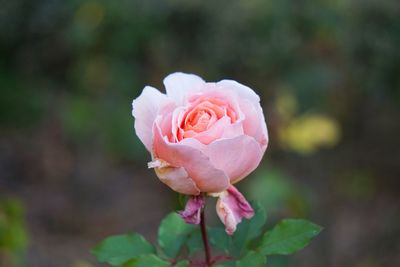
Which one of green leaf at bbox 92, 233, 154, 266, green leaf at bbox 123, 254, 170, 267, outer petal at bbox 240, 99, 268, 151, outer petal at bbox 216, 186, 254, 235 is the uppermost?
outer petal at bbox 240, 99, 268, 151

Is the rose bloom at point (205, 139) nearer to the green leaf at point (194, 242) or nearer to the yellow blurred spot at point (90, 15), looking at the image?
the green leaf at point (194, 242)

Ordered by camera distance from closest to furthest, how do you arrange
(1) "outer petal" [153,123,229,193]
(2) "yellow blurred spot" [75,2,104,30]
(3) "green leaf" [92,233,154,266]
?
(1) "outer petal" [153,123,229,193]
(3) "green leaf" [92,233,154,266]
(2) "yellow blurred spot" [75,2,104,30]

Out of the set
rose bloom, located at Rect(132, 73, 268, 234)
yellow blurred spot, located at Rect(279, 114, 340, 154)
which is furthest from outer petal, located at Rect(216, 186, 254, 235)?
yellow blurred spot, located at Rect(279, 114, 340, 154)

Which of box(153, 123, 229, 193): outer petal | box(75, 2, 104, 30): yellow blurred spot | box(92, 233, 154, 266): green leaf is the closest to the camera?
box(153, 123, 229, 193): outer petal

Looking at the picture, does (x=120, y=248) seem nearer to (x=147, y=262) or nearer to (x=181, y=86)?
(x=147, y=262)

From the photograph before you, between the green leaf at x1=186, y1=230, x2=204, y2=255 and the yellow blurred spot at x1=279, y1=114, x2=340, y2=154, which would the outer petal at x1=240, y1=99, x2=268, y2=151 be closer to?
the green leaf at x1=186, y1=230, x2=204, y2=255

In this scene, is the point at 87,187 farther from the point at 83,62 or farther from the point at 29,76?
the point at 83,62

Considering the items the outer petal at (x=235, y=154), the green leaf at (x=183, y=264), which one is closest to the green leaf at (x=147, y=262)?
the green leaf at (x=183, y=264)
